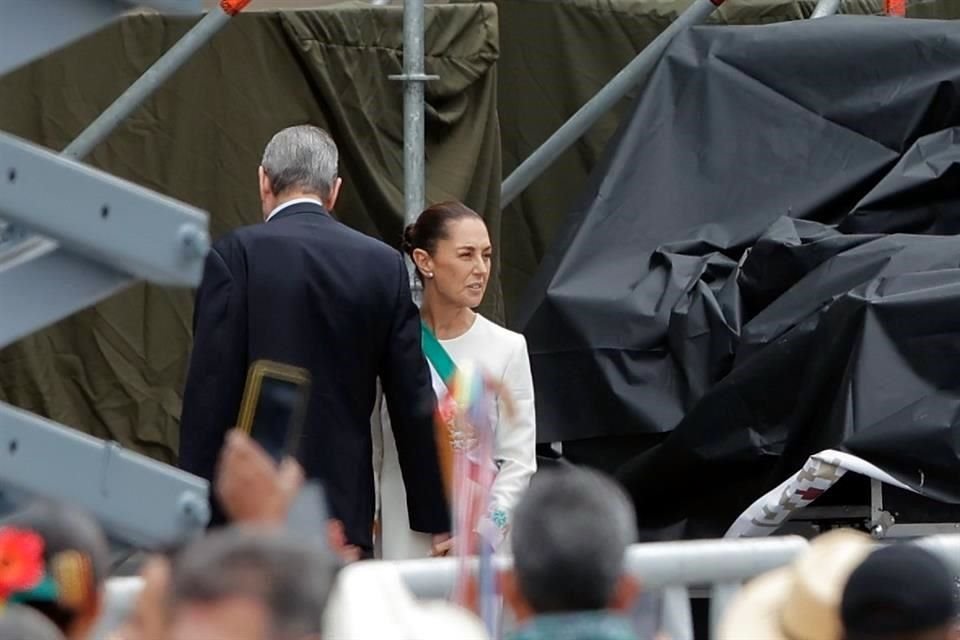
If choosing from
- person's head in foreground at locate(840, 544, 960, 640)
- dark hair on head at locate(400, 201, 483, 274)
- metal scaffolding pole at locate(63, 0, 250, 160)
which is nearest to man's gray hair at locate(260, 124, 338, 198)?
dark hair on head at locate(400, 201, 483, 274)

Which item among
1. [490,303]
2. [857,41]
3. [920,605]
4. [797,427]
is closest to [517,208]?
[490,303]

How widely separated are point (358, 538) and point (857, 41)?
8.21ft

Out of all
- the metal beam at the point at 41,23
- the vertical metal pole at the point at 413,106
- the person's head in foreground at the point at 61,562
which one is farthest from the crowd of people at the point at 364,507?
the vertical metal pole at the point at 413,106

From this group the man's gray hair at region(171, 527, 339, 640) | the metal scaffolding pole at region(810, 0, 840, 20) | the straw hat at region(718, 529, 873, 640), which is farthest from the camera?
the metal scaffolding pole at region(810, 0, 840, 20)

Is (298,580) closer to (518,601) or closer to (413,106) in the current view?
(518,601)

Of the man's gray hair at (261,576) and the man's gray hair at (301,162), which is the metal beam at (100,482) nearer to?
the man's gray hair at (261,576)

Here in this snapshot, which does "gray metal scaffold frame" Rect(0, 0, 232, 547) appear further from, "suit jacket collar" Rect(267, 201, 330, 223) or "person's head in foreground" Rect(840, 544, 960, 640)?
"suit jacket collar" Rect(267, 201, 330, 223)

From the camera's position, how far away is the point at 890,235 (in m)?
6.14

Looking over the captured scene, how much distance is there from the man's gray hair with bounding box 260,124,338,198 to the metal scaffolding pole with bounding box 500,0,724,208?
1.97 m

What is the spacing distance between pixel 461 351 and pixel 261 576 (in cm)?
327

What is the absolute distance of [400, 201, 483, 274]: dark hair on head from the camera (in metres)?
5.72

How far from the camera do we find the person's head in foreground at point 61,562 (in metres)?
2.74

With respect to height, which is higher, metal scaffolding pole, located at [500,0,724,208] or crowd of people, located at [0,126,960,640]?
metal scaffolding pole, located at [500,0,724,208]

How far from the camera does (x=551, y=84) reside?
26.6 feet
